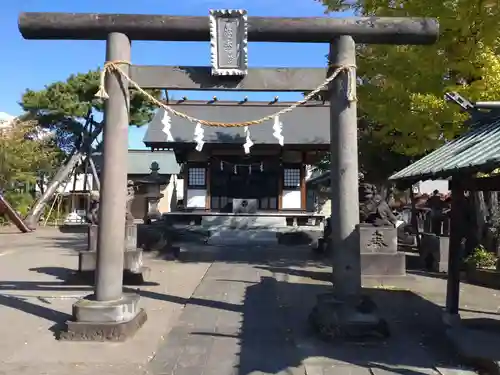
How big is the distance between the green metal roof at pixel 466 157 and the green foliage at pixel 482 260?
5136 mm

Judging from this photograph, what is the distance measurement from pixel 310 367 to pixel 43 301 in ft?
16.5

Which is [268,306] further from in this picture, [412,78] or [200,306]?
[412,78]

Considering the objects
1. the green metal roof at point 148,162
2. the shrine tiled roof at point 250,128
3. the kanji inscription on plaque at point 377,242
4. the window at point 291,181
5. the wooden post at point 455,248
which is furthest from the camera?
the green metal roof at point 148,162

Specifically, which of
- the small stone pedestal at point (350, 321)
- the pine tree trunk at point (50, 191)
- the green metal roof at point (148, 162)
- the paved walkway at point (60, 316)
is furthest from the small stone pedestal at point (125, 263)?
the green metal roof at point (148, 162)

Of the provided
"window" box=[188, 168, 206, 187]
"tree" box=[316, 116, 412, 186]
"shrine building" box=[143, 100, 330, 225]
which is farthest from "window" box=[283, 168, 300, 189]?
"window" box=[188, 168, 206, 187]

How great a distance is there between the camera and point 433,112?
1005cm

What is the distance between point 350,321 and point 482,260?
6.15 m

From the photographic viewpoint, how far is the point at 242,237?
19.1 metres

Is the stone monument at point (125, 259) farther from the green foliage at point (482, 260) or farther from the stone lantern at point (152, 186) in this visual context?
the stone lantern at point (152, 186)

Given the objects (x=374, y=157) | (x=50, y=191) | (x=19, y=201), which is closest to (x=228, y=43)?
(x=374, y=157)

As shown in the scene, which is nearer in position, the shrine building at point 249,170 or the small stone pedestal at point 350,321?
the small stone pedestal at point 350,321

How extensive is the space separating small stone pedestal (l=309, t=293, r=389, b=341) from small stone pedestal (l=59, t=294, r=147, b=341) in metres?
2.50

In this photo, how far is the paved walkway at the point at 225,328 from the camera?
5195 millimetres

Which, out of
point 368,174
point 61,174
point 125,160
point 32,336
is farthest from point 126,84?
point 61,174
